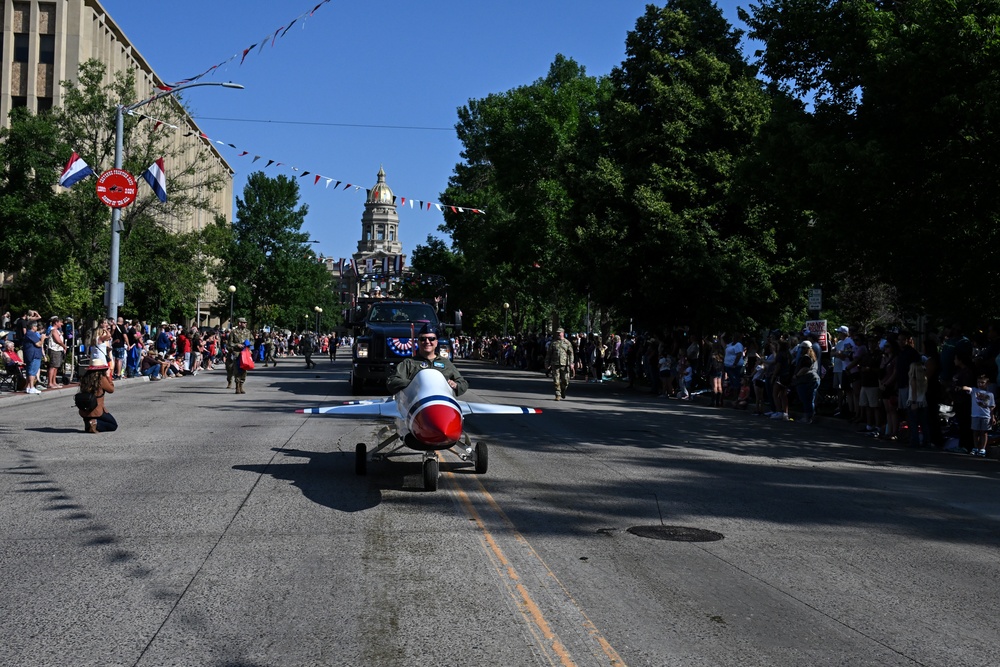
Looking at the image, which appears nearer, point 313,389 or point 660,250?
point 313,389

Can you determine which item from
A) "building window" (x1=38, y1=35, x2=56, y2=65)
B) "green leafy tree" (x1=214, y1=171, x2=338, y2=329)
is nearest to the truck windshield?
"building window" (x1=38, y1=35, x2=56, y2=65)

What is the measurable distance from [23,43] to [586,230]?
39.0 meters

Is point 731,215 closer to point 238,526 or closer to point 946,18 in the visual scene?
point 946,18

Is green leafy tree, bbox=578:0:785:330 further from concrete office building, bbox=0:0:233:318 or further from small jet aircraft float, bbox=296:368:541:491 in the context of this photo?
concrete office building, bbox=0:0:233:318

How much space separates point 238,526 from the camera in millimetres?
8328

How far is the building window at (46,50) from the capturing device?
5766cm

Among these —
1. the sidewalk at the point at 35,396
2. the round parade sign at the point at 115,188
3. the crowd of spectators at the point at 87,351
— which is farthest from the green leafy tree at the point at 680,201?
the sidewalk at the point at 35,396

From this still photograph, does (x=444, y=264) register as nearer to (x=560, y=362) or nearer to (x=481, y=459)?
(x=560, y=362)

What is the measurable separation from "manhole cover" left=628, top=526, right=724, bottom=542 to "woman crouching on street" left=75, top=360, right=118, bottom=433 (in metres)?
9.11

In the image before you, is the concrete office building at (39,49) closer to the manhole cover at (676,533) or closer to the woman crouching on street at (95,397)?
the woman crouching on street at (95,397)

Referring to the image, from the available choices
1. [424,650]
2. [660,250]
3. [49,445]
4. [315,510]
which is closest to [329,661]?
A: [424,650]

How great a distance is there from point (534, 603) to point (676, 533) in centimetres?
265

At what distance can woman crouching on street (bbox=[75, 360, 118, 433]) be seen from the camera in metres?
14.9

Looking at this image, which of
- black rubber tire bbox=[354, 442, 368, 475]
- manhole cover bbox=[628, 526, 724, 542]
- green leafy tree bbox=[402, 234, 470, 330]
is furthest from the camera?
green leafy tree bbox=[402, 234, 470, 330]
